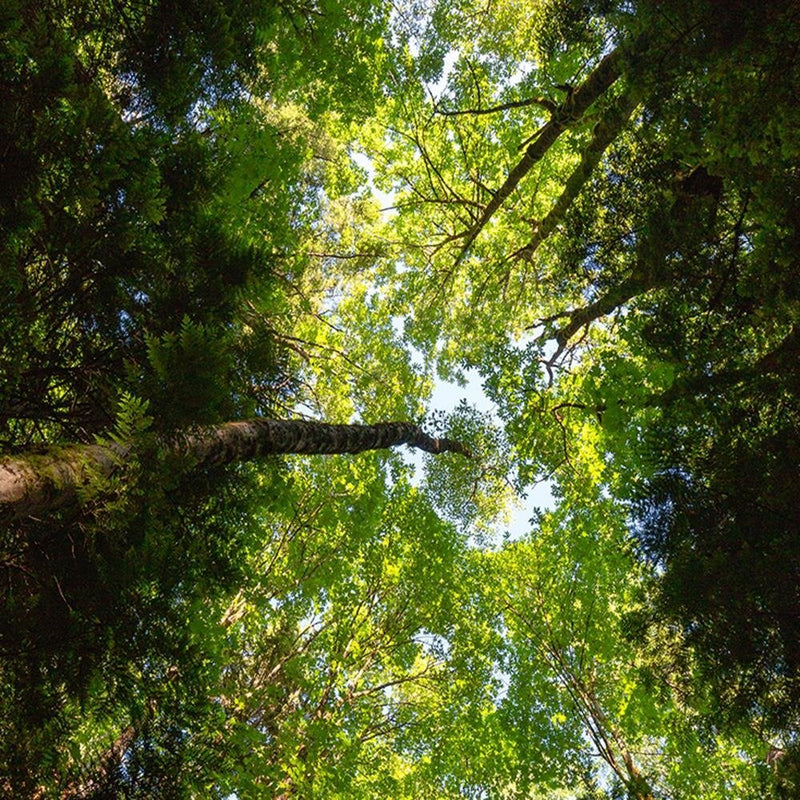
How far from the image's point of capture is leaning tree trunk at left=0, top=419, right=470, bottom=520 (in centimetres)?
245

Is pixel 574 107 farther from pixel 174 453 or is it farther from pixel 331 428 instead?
pixel 174 453

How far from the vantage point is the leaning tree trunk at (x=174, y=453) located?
2.45 m

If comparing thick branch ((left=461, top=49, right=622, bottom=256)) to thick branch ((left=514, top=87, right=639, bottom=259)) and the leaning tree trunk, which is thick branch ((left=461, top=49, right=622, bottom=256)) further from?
the leaning tree trunk

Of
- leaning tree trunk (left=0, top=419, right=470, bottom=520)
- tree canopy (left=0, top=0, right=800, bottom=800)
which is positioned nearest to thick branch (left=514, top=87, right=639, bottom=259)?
tree canopy (left=0, top=0, right=800, bottom=800)

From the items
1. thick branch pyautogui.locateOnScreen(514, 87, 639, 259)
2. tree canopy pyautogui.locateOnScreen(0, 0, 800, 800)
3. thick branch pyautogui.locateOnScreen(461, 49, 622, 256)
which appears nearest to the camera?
tree canopy pyautogui.locateOnScreen(0, 0, 800, 800)

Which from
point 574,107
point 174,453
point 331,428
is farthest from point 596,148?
point 174,453

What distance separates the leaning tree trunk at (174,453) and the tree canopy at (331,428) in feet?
0.08

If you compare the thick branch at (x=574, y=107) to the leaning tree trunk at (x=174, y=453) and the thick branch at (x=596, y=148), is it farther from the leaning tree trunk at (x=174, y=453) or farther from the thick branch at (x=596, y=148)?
the leaning tree trunk at (x=174, y=453)

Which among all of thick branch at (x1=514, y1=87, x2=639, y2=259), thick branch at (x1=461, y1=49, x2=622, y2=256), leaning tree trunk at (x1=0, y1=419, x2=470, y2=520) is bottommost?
leaning tree trunk at (x1=0, y1=419, x2=470, y2=520)

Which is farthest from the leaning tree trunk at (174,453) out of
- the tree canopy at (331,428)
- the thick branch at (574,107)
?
the thick branch at (574,107)

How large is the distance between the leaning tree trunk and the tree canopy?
0.9 inches

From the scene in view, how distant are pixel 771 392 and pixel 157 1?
6.20 meters

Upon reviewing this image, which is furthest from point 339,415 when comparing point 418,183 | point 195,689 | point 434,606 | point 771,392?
point 771,392

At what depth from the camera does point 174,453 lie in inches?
122
